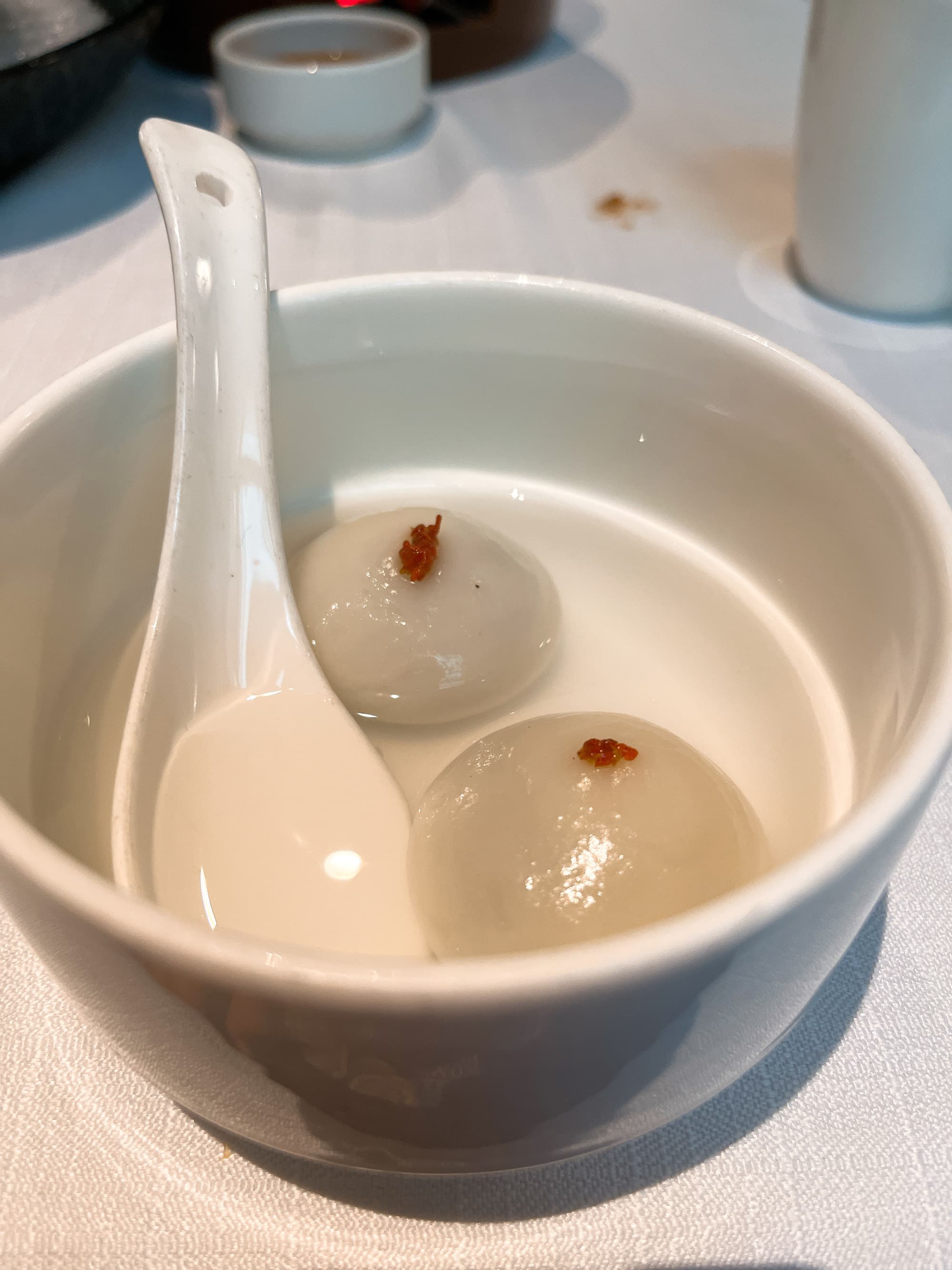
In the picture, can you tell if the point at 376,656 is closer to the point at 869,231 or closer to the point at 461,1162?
the point at 461,1162

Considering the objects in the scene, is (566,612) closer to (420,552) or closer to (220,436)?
(420,552)

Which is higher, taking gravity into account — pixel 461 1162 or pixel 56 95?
pixel 56 95

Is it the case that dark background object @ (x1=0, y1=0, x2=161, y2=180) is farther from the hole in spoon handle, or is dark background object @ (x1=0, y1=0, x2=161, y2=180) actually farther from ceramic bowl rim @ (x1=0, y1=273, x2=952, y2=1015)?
ceramic bowl rim @ (x1=0, y1=273, x2=952, y2=1015)

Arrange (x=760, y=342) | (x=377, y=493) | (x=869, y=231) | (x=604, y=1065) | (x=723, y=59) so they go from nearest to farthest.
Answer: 1. (x=604, y=1065)
2. (x=760, y=342)
3. (x=377, y=493)
4. (x=869, y=231)
5. (x=723, y=59)

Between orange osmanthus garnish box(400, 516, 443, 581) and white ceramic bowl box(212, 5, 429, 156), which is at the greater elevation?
white ceramic bowl box(212, 5, 429, 156)

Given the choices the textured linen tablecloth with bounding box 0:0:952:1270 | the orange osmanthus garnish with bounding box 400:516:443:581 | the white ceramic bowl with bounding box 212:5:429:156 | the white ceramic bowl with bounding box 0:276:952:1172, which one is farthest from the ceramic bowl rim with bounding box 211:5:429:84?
the orange osmanthus garnish with bounding box 400:516:443:581

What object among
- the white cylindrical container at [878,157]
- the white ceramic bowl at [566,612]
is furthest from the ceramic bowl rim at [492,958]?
the white cylindrical container at [878,157]

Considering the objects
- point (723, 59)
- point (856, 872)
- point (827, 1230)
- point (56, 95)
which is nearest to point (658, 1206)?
point (827, 1230)

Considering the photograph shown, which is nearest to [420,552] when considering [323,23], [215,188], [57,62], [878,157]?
[215,188]
